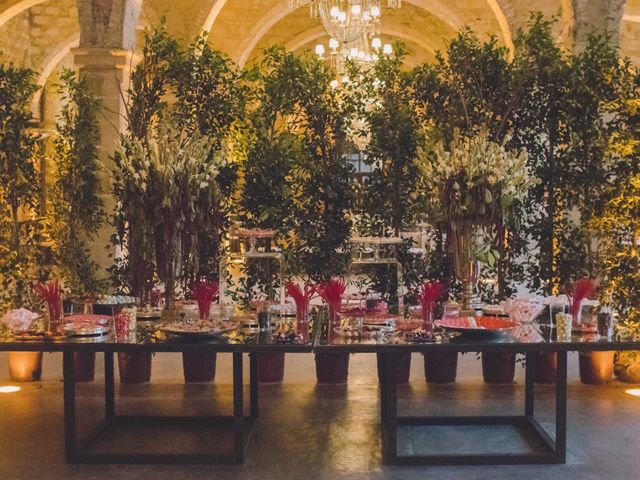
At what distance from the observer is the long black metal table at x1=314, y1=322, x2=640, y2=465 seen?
16.1 ft

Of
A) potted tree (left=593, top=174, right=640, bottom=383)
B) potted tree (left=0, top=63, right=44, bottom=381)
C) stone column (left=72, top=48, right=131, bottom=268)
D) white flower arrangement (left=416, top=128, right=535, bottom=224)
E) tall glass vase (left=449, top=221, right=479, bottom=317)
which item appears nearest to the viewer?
white flower arrangement (left=416, top=128, right=535, bottom=224)

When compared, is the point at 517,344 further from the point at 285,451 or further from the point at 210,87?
the point at 210,87

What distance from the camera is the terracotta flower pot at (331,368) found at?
24.1 ft

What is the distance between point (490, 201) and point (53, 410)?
3.32 metres

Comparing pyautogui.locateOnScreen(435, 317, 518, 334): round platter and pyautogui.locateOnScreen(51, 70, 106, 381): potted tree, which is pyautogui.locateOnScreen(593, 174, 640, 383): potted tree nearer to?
pyautogui.locateOnScreen(435, 317, 518, 334): round platter

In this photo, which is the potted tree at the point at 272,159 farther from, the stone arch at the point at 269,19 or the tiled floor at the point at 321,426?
the stone arch at the point at 269,19

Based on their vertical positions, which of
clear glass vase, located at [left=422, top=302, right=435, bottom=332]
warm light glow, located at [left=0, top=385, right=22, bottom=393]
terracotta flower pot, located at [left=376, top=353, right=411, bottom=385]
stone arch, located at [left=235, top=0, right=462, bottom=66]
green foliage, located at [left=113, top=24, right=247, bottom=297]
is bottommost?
warm light glow, located at [left=0, top=385, right=22, bottom=393]

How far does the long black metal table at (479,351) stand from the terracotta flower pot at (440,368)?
4.70 feet

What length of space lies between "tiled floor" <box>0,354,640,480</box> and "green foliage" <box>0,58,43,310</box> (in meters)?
0.82

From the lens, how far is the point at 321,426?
611cm

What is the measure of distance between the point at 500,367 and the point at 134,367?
2894mm

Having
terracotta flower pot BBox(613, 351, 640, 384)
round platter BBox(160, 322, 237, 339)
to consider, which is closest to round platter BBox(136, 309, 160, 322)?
round platter BBox(160, 322, 237, 339)

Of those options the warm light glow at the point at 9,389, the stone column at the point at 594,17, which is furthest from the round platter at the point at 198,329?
the stone column at the point at 594,17

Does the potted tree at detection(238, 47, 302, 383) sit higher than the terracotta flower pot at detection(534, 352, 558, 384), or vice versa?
the potted tree at detection(238, 47, 302, 383)
